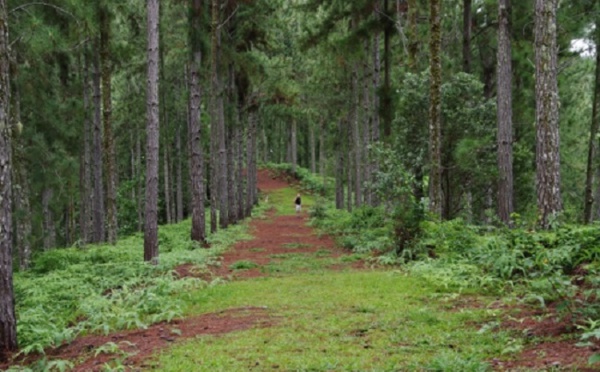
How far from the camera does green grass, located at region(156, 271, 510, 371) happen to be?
4.91 m

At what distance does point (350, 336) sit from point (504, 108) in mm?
10366

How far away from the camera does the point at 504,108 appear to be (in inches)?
548

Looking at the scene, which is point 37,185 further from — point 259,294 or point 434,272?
point 434,272

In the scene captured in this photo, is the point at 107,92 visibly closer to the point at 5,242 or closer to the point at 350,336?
the point at 5,242

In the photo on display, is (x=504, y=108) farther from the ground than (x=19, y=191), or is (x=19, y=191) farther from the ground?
(x=504, y=108)

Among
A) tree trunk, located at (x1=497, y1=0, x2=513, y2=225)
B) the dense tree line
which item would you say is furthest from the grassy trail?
tree trunk, located at (x1=497, y1=0, x2=513, y2=225)

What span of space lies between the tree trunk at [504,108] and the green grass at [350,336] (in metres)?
7.05

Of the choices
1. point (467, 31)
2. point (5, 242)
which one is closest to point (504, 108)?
point (467, 31)

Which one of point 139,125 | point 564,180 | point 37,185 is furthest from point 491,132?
point 139,125

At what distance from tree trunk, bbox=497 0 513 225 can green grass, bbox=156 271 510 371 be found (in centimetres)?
705

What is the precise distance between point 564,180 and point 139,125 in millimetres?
30504

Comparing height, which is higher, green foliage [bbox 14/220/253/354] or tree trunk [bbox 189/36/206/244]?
tree trunk [bbox 189/36/206/244]

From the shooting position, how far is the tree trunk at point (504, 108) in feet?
45.1

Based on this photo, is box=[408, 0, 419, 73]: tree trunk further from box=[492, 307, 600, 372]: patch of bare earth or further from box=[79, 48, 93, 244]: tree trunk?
box=[492, 307, 600, 372]: patch of bare earth
